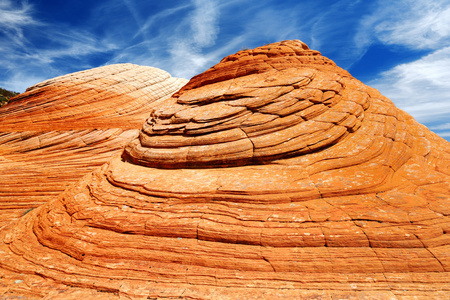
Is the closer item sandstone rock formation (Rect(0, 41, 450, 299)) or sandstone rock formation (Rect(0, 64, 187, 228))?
sandstone rock formation (Rect(0, 41, 450, 299))

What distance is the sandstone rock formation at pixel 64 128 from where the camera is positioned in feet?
41.3

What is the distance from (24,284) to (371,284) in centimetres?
796

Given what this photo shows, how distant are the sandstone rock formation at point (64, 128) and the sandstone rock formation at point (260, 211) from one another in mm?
3424

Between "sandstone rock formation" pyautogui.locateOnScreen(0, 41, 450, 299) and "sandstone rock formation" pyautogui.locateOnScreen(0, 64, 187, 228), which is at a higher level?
"sandstone rock formation" pyautogui.locateOnScreen(0, 64, 187, 228)

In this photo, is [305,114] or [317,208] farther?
[305,114]

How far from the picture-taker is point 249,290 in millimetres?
5078

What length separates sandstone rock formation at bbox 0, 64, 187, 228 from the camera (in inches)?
496

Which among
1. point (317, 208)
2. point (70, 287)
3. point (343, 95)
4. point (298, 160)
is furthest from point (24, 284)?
point (343, 95)

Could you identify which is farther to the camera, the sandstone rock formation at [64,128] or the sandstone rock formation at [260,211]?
the sandstone rock formation at [64,128]

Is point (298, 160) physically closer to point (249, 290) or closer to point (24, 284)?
point (249, 290)

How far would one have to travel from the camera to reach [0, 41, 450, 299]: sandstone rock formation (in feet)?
17.4

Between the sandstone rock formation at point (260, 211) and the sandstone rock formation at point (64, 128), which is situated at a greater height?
the sandstone rock formation at point (64, 128)

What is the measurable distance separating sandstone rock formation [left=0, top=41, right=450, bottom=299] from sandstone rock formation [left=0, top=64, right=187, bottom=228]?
3424mm

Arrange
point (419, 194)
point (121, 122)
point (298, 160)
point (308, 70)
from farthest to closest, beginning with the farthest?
point (121, 122), point (308, 70), point (298, 160), point (419, 194)
